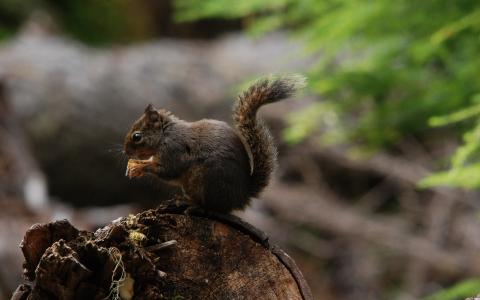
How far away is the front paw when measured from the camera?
299 centimetres

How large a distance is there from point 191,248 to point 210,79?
22.2 ft

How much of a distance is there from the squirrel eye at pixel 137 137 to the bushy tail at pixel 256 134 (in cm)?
47

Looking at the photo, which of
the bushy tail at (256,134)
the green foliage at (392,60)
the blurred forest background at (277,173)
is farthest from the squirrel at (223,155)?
the blurred forest background at (277,173)

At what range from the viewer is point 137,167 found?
306 cm

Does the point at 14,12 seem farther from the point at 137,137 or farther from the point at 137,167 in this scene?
the point at 137,167

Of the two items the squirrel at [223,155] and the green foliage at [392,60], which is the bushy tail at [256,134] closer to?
the squirrel at [223,155]

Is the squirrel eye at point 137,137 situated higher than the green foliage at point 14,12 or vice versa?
the green foliage at point 14,12

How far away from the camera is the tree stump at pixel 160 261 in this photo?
2.20 meters

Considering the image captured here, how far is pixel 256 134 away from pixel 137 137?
571 mm

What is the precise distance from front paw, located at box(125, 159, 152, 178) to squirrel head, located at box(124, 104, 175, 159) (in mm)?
112

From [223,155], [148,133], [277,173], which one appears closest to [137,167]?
[148,133]

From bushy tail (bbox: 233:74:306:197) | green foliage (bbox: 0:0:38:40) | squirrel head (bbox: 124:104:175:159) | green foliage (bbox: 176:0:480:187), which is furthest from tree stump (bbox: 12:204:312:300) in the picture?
green foliage (bbox: 0:0:38:40)

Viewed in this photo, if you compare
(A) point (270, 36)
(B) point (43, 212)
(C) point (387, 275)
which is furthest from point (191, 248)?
(A) point (270, 36)

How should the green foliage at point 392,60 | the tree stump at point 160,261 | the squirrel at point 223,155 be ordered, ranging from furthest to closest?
1. the green foliage at point 392,60
2. the squirrel at point 223,155
3. the tree stump at point 160,261
